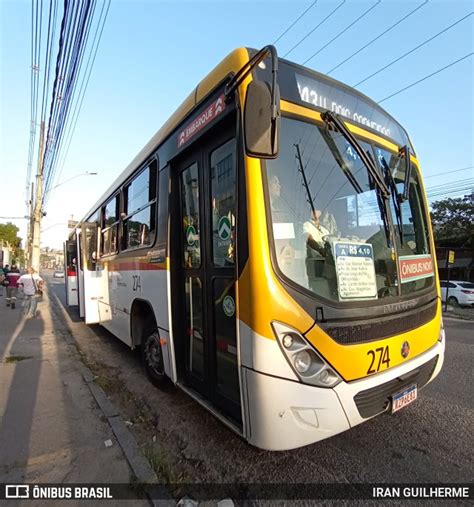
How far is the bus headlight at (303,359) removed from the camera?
2299mm

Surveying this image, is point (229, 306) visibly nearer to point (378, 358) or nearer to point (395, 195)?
point (378, 358)

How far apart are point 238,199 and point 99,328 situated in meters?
8.27

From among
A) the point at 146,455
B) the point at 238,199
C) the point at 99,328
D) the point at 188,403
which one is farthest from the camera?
the point at 99,328

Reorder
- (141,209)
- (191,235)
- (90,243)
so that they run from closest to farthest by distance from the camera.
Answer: (191,235) → (141,209) → (90,243)

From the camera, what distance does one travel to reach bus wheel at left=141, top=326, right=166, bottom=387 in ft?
13.9

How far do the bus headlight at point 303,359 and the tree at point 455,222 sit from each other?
114 feet

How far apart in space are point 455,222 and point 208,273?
118ft

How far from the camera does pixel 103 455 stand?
3049mm

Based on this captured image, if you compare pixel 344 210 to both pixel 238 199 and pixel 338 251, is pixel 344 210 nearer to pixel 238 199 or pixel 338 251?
pixel 338 251

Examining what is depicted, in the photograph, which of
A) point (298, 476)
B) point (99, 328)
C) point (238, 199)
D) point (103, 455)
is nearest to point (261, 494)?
point (298, 476)

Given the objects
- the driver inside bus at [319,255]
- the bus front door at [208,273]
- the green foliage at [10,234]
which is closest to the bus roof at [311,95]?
the bus front door at [208,273]

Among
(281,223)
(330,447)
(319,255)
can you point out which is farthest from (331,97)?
(330,447)

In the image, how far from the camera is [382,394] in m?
2.64

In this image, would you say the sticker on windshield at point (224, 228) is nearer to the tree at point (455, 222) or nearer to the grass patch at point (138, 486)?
the grass patch at point (138, 486)
